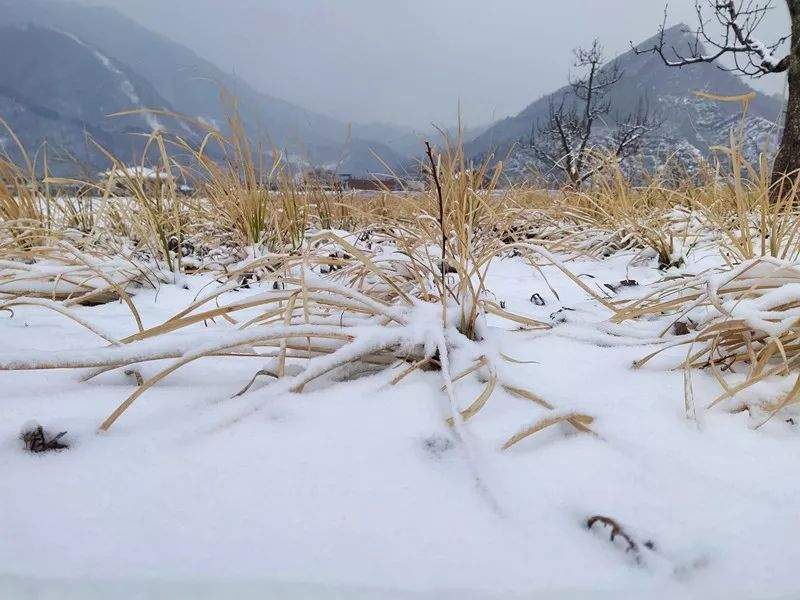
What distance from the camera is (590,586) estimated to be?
0.32 metres

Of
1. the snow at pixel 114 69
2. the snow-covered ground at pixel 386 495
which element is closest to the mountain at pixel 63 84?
the snow at pixel 114 69

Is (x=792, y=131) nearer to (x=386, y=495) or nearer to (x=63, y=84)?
(x=386, y=495)

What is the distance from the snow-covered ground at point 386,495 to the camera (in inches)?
12.6

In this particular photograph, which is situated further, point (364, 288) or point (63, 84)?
point (63, 84)

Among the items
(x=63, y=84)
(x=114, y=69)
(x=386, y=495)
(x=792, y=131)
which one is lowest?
(x=386, y=495)

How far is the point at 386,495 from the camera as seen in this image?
15.6 inches

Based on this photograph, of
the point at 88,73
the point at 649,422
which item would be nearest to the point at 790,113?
the point at 649,422

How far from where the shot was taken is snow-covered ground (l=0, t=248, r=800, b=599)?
32cm

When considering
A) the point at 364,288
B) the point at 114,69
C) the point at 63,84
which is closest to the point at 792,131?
the point at 364,288

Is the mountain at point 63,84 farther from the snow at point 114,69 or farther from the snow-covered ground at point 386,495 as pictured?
the snow-covered ground at point 386,495

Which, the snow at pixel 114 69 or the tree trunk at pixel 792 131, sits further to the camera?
the snow at pixel 114 69

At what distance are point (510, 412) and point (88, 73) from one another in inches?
5344

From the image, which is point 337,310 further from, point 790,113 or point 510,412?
point 790,113

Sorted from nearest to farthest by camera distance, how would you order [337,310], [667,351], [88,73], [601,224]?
[667,351], [337,310], [601,224], [88,73]
